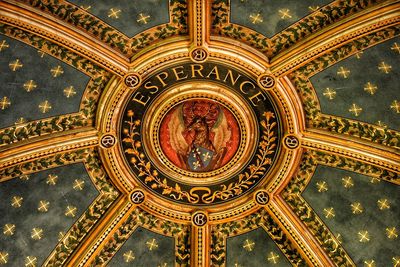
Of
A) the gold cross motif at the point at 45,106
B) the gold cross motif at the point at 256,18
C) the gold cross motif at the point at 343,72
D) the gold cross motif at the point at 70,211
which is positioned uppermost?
the gold cross motif at the point at 343,72

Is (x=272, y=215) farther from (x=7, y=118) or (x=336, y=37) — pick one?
(x=7, y=118)

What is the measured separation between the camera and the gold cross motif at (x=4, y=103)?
14.5 metres

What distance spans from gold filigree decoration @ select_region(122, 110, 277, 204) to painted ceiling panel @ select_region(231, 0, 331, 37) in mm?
2104

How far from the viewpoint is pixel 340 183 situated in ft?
51.4

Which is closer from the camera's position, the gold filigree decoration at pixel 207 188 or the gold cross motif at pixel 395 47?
the gold cross motif at pixel 395 47

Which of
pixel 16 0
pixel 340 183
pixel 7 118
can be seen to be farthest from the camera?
pixel 340 183

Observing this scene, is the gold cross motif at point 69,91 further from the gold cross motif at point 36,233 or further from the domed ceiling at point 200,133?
the gold cross motif at point 36,233

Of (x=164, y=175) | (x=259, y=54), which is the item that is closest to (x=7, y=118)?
(x=164, y=175)

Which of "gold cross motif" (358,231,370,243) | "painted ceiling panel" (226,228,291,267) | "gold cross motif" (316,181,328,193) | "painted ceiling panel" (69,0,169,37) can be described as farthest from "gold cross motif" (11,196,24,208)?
"gold cross motif" (358,231,370,243)

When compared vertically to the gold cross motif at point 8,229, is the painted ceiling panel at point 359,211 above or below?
above

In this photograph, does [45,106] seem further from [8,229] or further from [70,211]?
[8,229]

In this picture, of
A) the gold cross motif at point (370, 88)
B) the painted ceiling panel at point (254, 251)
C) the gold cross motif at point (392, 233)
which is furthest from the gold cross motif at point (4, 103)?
the gold cross motif at point (392, 233)

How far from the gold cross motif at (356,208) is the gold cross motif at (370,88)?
2.67 metres

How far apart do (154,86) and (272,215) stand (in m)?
4.12
